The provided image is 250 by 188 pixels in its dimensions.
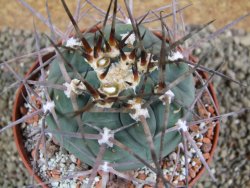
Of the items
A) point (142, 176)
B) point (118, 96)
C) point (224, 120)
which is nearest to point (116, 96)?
point (118, 96)

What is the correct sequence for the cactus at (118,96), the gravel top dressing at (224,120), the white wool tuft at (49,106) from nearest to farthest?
1. the cactus at (118,96)
2. the white wool tuft at (49,106)
3. the gravel top dressing at (224,120)

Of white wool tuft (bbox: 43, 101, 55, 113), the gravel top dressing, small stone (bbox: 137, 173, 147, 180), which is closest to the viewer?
white wool tuft (bbox: 43, 101, 55, 113)

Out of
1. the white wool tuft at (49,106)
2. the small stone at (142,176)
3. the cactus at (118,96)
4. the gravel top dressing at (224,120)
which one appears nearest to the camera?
the cactus at (118,96)

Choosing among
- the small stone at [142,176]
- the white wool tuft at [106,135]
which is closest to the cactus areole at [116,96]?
the white wool tuft at [106,135]

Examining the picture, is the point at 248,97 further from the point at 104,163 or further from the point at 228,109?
the point at 104,163

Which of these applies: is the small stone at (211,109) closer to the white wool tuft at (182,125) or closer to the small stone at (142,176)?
the small stone at (142,176)

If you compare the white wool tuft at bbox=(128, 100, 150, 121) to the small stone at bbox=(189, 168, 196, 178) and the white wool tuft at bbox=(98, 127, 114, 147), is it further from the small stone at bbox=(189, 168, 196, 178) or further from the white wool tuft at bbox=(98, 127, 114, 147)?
the small stone at bbox=(189, 168, 196, 178)

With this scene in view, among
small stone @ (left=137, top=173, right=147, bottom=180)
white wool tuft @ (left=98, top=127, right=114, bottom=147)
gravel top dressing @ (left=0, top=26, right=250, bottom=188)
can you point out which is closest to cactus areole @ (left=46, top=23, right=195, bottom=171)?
white wool tuft @ (left=98, top=127, right=114, bottom=147)

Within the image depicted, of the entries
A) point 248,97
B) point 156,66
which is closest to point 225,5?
point 248,97

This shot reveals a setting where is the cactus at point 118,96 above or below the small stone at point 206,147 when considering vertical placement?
below
